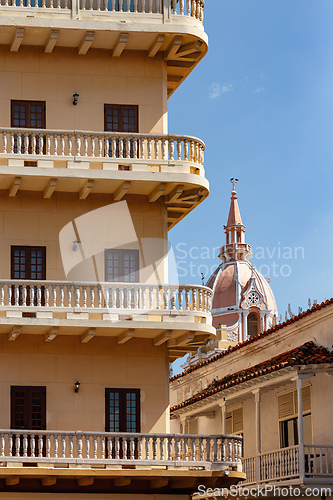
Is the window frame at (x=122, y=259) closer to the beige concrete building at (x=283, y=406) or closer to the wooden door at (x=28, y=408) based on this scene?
the wooden door at (x=28, y=408)

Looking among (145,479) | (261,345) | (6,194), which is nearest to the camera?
(145,479)

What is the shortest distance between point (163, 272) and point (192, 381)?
66.2 feet

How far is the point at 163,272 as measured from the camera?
30.6m

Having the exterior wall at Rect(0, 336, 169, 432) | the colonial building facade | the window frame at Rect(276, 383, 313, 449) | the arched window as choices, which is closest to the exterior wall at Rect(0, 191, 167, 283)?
the exterior wall at Rect(0, 336, 169, 432)

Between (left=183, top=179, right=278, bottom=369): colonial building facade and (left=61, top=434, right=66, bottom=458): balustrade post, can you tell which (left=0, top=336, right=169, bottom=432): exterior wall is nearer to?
(left=61, top=434, right=66, bottom=458): balustrade post

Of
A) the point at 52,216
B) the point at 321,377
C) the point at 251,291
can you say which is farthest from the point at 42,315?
the point at 251,291

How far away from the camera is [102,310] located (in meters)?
28.7

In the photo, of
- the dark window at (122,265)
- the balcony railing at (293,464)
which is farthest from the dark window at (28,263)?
the balcony railing at (293,464)

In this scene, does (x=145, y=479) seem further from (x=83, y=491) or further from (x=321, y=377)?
(x=321, y=377)

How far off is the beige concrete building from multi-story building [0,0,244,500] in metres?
5.05

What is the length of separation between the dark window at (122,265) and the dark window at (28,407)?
3633 millimetres

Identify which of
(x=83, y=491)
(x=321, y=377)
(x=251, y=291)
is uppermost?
(x=251, y=291)

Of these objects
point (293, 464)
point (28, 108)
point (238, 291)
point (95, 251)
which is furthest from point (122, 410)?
point (238, 291)

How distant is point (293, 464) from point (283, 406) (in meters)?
4.78
